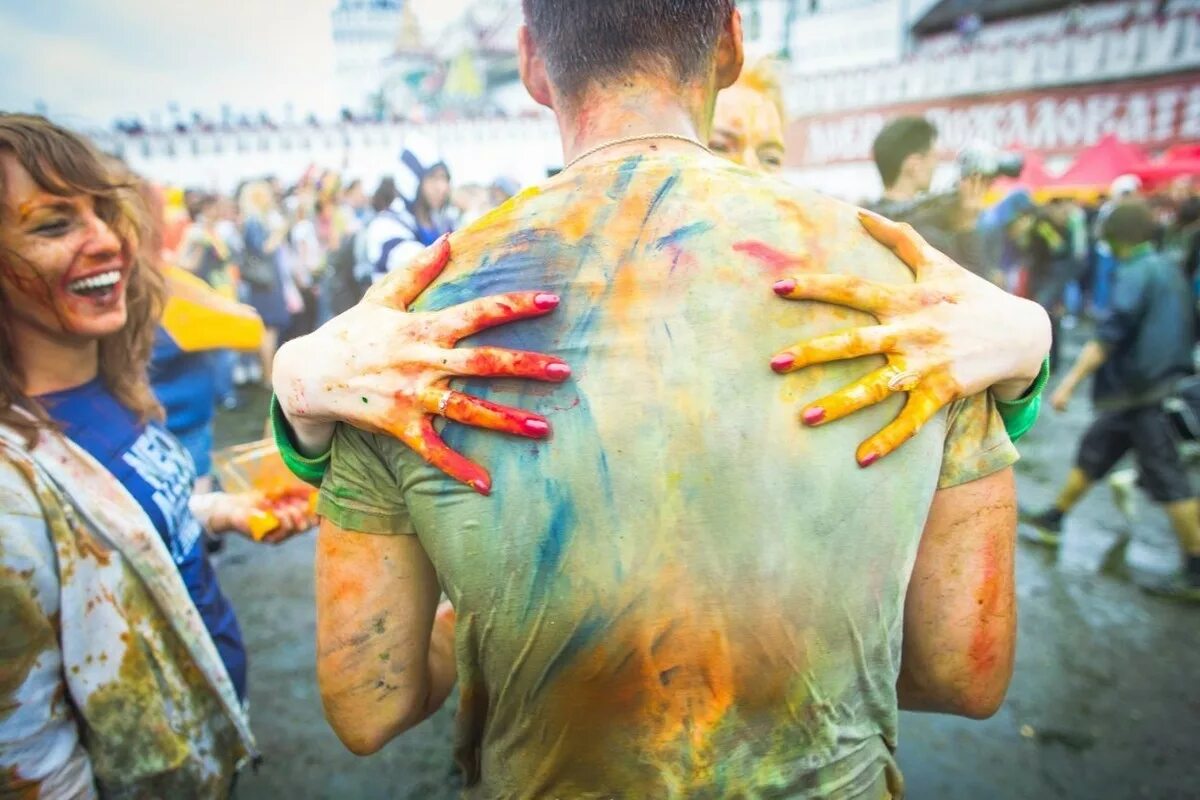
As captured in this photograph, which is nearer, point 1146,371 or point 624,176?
point 624,176

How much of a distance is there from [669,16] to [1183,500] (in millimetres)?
4614

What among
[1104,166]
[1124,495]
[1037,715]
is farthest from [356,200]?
[1104,166]

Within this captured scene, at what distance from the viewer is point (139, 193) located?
6.65 ft

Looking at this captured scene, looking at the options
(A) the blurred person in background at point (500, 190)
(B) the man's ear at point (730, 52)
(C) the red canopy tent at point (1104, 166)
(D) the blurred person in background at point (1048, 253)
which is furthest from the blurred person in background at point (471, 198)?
(C) the red canopy tent at point (1104, 166)

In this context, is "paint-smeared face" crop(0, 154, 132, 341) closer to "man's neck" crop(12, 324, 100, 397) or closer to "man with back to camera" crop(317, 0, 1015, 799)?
"man's neck" crop(12, 324, 100, 397)

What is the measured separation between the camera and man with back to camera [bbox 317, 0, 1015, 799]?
97 centimetres

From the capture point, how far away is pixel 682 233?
3.34 ft

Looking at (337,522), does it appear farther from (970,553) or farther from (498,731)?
(970,553)

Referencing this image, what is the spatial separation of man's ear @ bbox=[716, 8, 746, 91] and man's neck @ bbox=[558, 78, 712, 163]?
0.09 meters

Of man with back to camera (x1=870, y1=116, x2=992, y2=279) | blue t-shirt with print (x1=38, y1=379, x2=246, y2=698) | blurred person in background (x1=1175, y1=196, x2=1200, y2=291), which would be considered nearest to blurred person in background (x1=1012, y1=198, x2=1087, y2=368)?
blurred person in background (x1=1175, y1=196, x2=1200, y2=291)

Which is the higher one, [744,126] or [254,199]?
[744,126]

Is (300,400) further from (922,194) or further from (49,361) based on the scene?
(922,194)

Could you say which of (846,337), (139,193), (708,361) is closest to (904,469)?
(846,337)

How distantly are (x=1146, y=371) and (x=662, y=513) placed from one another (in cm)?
458
